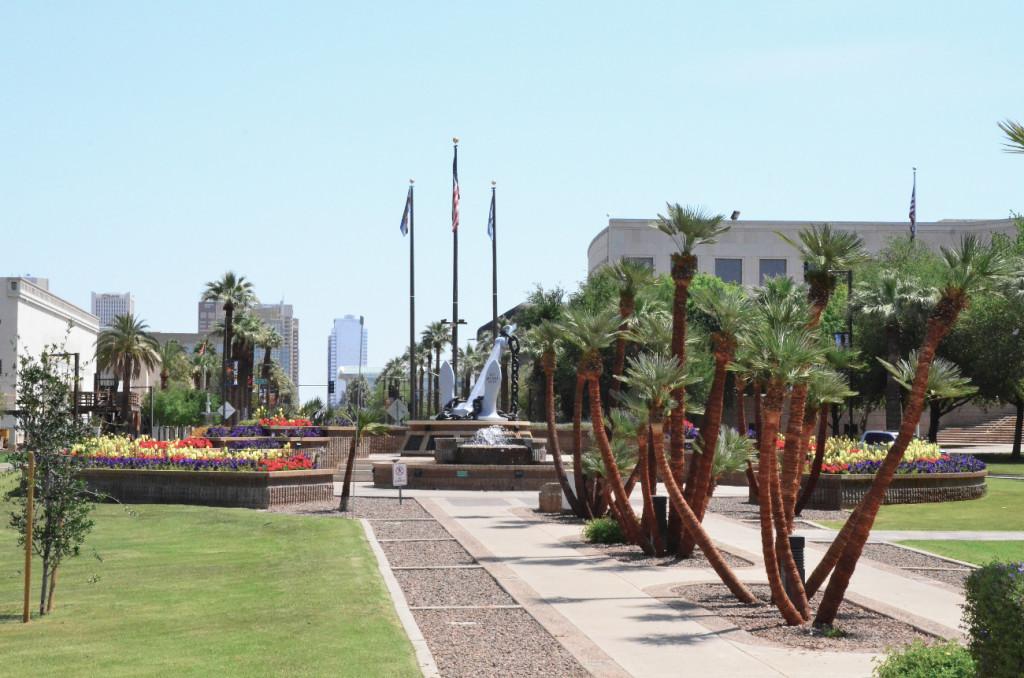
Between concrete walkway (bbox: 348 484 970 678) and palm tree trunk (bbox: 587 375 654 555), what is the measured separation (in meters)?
0.74

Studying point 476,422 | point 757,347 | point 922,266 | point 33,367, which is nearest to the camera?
point 757,347

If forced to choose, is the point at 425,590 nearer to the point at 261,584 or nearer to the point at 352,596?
the point at 352,596

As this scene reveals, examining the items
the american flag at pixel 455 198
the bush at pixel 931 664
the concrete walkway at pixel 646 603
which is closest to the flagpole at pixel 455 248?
the american flag at pixel 455 198

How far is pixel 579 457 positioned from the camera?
21422 millimetres

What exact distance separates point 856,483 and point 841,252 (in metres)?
14.4

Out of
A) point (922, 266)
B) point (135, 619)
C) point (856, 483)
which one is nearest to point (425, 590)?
point (135, 619)

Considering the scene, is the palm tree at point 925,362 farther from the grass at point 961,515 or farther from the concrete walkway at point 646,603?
the grass at point 961,515

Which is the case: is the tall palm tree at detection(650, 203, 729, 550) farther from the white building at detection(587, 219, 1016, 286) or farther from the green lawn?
the white building at detection(587, 219, 1016, 286)

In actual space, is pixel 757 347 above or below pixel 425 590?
above

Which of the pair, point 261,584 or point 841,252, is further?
point 261,584

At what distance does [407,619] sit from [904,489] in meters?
18.6

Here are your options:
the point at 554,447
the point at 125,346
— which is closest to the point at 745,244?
the point at 125,346

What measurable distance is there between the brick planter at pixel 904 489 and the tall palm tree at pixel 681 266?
9743 millimetres

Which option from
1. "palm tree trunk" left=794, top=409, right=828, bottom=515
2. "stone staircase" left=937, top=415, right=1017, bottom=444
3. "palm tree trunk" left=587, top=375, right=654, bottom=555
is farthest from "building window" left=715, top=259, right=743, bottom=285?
"palm tree trunk" left=587, top=375, right=654, bottom=555
